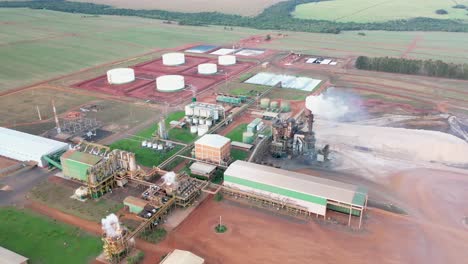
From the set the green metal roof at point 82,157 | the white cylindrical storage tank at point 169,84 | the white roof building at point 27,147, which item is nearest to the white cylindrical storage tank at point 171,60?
the white cylindrical storage tank at point 169,84

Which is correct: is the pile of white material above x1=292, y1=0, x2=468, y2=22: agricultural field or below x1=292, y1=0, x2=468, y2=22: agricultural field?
below

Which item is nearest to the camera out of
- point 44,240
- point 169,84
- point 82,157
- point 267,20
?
point 44,240

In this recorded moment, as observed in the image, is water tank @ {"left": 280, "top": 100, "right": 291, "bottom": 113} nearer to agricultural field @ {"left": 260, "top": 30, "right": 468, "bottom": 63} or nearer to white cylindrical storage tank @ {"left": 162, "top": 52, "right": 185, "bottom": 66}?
white cylindrical storage tank @ {"left": 162, "top": 52, "right": 185, "bottom": 66}

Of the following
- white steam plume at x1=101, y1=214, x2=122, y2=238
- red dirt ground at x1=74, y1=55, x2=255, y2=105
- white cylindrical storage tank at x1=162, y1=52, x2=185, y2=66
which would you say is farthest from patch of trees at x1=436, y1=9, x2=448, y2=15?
white steam plume at x1=101, y1=214, x2=122, y2=238

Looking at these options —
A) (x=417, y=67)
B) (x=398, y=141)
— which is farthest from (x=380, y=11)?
(x=398, y=141)

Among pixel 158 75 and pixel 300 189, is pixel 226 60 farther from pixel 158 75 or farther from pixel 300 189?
pixel 300 189

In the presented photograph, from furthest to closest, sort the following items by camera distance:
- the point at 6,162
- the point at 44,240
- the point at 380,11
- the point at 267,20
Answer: the point at 380,11, the point at 267,20, the point at 6,162, the point at 44,240
